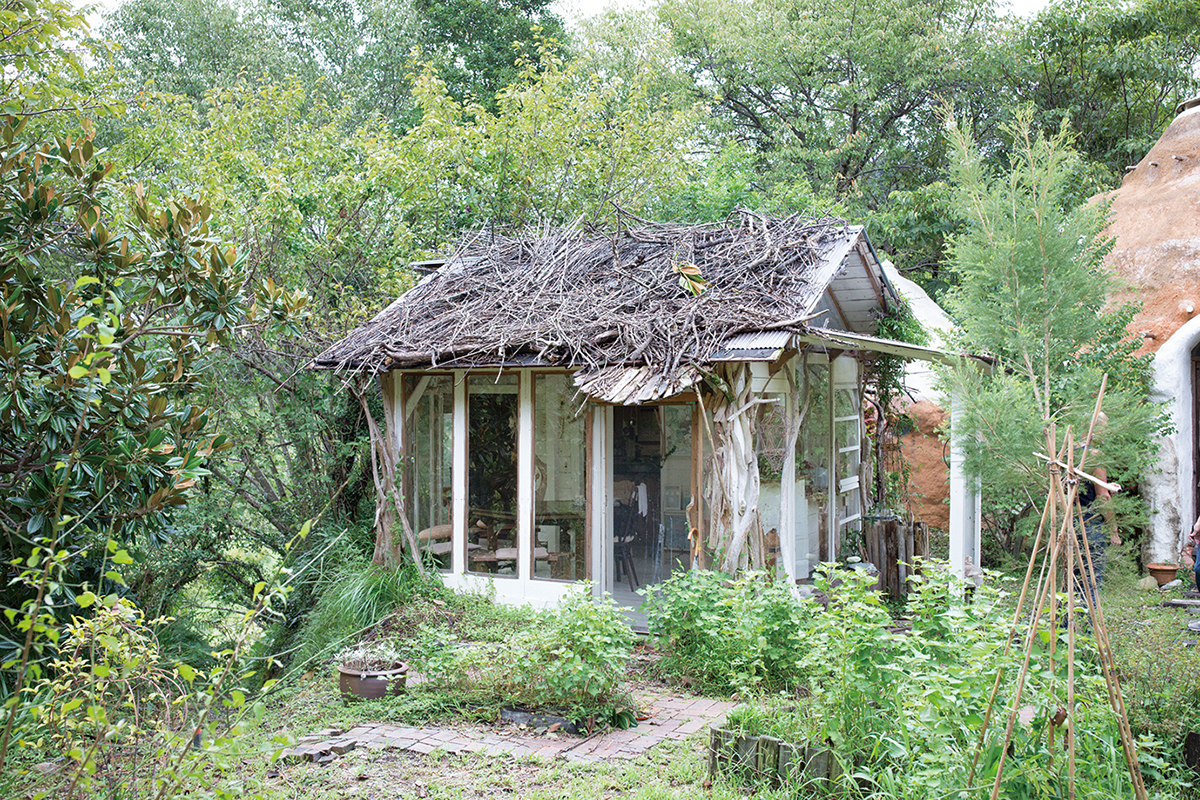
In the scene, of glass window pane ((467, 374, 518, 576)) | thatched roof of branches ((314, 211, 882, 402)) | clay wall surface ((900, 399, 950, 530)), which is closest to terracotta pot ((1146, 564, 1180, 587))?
clay wall surface ((900, 399, 950, 530))

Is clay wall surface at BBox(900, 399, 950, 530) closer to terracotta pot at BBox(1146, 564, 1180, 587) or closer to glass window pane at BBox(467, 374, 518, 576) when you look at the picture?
terracotta pot at BBox(1146, 564, 1180, 587)

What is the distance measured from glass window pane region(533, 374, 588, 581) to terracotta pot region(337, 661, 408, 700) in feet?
8.47

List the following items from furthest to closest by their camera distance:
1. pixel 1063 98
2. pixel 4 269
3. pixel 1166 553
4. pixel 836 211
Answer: pixel 1063 98, pixel 836 211, pixel 1166 553, pixel 4 269

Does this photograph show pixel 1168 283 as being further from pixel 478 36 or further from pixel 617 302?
pixel 478 36

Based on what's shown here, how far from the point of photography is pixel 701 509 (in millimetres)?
8539

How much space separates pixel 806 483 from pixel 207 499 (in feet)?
23.3

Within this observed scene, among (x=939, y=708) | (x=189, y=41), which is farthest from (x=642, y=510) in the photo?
(x=189, y=41)

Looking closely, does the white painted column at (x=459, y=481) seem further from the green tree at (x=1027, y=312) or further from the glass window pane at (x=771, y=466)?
the green tree at (x=1027, y=312)

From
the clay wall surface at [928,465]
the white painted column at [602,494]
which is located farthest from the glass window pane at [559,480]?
the clay wall surface at [928,465]

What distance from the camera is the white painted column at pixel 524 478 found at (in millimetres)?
9258

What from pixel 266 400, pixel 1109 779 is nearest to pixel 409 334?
pixel 266 400

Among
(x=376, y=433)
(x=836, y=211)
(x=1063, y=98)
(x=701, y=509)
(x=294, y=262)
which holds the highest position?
(x=1063, y=98)

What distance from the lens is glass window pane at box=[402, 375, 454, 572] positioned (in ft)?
32.1

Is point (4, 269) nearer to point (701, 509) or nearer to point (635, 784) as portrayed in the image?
point (635, 784)
